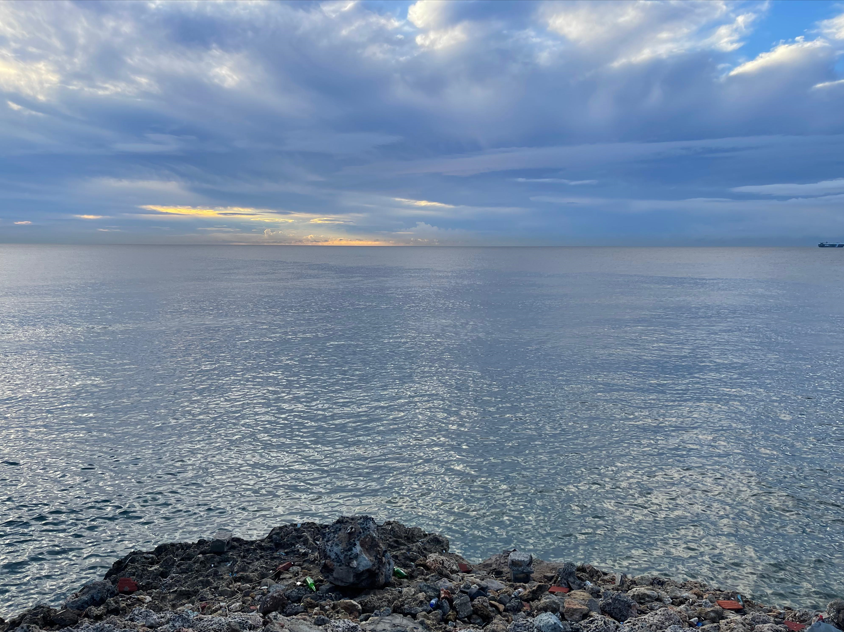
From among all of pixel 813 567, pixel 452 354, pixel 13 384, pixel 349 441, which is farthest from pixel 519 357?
pixel 13 384

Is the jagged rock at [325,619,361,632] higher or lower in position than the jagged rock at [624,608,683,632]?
higher

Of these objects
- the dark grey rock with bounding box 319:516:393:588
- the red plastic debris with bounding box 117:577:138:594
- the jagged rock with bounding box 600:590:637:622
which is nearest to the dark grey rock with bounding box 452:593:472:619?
the dark grey rock with bounding box 319:516:393:588

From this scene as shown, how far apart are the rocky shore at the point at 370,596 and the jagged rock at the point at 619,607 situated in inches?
0.7

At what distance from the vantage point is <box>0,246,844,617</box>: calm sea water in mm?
14203

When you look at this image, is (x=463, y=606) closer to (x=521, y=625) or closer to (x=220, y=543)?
(x=521, y=625)

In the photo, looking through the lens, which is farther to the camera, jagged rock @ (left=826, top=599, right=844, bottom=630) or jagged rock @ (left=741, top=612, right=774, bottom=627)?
jagged rock @ (left=741, top=612, right=774, bottom=627)

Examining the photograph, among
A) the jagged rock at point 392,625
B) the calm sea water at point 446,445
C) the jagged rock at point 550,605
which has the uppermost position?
the jagged rock at point 392,625

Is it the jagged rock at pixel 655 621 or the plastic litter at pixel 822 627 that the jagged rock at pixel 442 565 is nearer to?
the jagged rock at pixel 655 621

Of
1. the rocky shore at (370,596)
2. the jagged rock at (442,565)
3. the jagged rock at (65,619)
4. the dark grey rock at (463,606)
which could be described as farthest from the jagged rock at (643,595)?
the jagged rock at (65,619)

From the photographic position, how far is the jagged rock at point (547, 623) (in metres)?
9.20

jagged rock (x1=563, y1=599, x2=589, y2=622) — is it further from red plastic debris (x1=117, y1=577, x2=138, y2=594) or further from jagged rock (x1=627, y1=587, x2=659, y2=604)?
red plastic debris (x1=117, y1=577, x2=138, y2=594)

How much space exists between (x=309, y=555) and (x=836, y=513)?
44.3 ft

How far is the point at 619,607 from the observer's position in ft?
33.4

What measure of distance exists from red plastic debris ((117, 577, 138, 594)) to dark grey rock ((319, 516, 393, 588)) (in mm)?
3765
